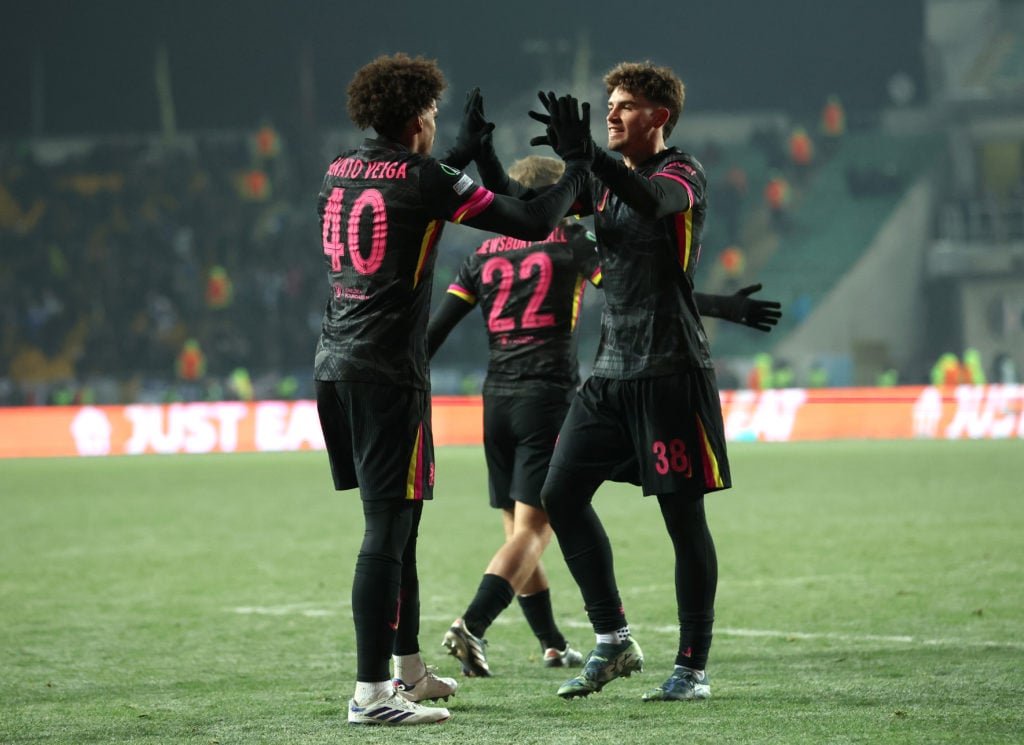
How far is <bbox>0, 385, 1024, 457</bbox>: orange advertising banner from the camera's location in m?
22.7

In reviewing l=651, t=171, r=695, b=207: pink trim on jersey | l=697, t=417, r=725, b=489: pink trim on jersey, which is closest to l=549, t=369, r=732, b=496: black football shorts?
l=697, t=417, r=725, b=489: pink trim on jersey

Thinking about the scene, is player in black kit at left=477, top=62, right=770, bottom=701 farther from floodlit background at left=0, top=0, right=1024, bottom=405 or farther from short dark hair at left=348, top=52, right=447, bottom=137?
floodlit background at left=0, top=0, right=1024, bottom=405

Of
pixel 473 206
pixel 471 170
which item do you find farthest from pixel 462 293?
pixel 471 170

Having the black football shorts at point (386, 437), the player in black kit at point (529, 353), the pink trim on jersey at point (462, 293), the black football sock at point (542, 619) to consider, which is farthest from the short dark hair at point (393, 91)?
the black football sock at point (542, 619)

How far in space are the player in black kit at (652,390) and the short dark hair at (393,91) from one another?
42 cm

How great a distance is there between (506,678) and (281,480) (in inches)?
449

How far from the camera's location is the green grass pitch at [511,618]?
173 inches

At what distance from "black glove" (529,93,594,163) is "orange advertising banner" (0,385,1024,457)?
60.2 feet

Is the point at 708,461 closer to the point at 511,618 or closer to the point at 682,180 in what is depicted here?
the point at 682,180

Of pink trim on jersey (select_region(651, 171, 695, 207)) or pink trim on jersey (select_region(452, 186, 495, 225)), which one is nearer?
pink trim on jersey (select_region(452, 186, 495, 225))

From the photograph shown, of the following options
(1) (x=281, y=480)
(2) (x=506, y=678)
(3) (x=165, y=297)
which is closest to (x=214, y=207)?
(3) (x=165, y=297)

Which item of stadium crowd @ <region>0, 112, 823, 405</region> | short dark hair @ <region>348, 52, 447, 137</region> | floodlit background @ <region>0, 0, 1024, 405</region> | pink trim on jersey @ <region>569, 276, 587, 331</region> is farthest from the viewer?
floodlit background @ <region>0, 0, 1024, 405</region>

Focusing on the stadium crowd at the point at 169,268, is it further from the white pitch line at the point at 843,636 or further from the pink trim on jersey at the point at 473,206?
the pink trim on jersey at the point at 473,206

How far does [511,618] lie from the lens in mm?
7199
